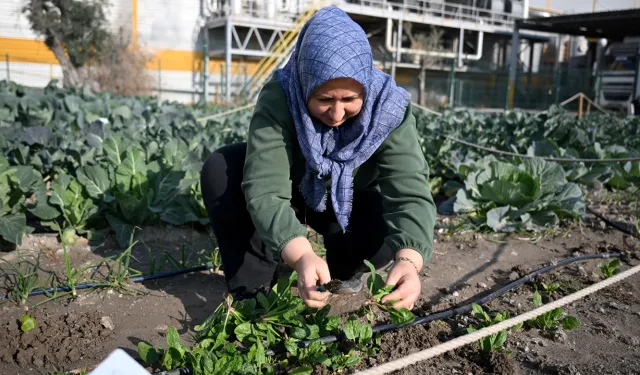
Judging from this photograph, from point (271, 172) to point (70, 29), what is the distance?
17.2 meters

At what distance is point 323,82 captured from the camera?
5.08 feet

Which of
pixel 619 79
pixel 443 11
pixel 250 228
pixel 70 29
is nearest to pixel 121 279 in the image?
pixel 250 228

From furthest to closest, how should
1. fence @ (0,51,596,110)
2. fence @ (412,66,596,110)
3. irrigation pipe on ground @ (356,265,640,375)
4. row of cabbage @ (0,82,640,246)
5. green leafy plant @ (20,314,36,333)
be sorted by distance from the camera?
1. fence @ (412,66,596,110)
2. fence @ (0,51,596,110)
3. row of cabbage @ (0,82,640,246)
4. green leafy plant @ (20,314,36,333)
5. irrigation pipe on ground @ (356,265,640,375)

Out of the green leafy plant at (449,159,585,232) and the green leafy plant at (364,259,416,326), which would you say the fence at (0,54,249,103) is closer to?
the green leafy plant at (449,159,585,232)

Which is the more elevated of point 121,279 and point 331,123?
point 331,123

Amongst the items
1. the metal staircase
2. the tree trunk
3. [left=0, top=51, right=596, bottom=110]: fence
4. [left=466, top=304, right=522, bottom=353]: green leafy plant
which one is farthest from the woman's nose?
the metal staircase

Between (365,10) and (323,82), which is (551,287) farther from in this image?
(365,10)

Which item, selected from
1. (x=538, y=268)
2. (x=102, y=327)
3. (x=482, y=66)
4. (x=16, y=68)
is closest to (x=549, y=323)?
(x=538, y=268)

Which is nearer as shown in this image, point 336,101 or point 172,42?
point 336,101

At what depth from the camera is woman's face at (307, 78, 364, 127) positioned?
1.58 meters

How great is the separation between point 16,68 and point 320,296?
2344 centimetres

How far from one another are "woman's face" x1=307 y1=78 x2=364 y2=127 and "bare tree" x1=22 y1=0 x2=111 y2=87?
15483 millimetres

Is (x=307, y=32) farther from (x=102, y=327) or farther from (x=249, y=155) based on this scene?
(x=102, y=327)

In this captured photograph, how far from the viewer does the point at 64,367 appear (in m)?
1.65
